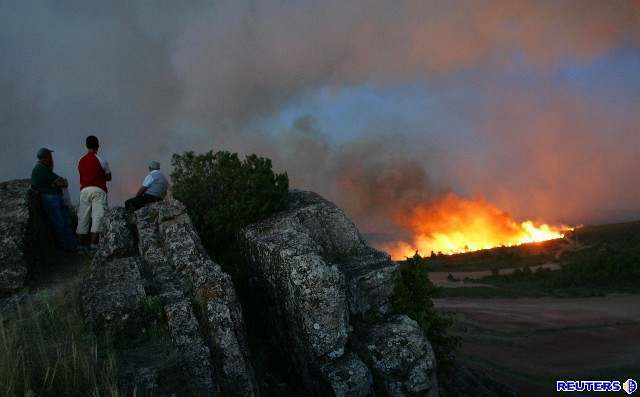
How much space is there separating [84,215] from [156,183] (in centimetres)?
284

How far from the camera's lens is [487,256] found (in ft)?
273

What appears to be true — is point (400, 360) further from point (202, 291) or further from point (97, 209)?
point (97, 209)

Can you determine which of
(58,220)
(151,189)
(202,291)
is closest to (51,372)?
(202,291)

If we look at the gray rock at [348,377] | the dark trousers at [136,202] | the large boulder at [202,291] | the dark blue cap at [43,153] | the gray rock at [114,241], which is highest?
the dark blue cap at [43,153]

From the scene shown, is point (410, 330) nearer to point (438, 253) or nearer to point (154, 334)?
point (154, 334)

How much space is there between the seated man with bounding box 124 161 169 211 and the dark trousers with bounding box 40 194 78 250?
2851mm

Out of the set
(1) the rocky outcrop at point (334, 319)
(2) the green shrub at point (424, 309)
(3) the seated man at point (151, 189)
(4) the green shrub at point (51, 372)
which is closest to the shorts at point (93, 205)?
(3) the seated man at point (151, 189)

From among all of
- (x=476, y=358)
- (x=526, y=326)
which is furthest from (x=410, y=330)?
(x=526, y=326)

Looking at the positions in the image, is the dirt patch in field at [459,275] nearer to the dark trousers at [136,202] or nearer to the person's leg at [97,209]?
the dark trousers at [136,202]

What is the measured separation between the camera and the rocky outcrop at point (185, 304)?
11.0m

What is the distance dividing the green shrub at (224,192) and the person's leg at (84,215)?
10.9ft

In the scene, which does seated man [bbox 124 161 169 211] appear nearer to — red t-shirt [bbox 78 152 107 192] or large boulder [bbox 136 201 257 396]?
red t-shirt [bbox 78 152 107 192]

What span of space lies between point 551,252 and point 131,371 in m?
87.5

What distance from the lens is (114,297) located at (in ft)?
38.4
